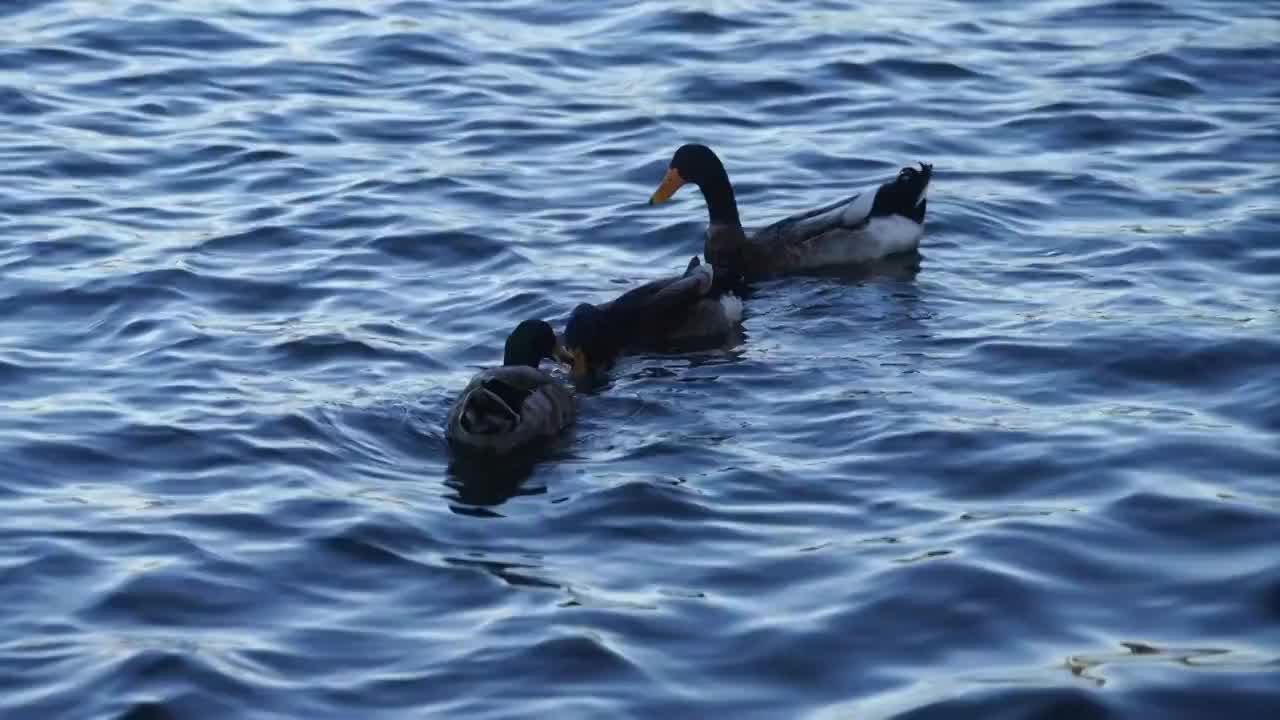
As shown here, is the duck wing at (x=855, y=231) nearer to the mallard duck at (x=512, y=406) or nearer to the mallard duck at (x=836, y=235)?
the mallard duck at (x=836, y=235)

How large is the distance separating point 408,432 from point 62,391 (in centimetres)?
206

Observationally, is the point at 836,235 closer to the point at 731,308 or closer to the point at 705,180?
the point at 705,180

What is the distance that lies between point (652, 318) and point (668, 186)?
2.38 meters

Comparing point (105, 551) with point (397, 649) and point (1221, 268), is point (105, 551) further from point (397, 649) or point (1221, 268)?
point (1221, 268)

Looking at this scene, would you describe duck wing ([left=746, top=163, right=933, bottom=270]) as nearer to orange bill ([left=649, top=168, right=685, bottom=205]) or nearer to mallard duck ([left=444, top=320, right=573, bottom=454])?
orange bill ([left=649, top=168, right=685, bottom=205])

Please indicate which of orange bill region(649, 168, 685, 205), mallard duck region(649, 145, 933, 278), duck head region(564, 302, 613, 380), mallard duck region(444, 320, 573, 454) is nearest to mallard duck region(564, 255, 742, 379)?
duck head region(564, 302, 613, 380)

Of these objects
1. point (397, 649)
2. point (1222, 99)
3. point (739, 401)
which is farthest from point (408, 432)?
point (1222, 99)

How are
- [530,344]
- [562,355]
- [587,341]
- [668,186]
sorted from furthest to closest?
[668,186]
[587,341]
[562,355]
[530,344]

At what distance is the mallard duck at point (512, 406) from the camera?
11.4m

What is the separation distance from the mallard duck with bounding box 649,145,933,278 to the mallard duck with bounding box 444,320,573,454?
2636 mm

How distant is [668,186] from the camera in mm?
15555

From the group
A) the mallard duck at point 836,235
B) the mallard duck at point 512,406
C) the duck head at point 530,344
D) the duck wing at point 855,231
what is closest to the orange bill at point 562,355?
the duck head at point 530,344

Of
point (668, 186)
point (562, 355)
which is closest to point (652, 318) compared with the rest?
point (562, 355)

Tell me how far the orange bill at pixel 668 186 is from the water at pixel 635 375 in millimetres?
329
